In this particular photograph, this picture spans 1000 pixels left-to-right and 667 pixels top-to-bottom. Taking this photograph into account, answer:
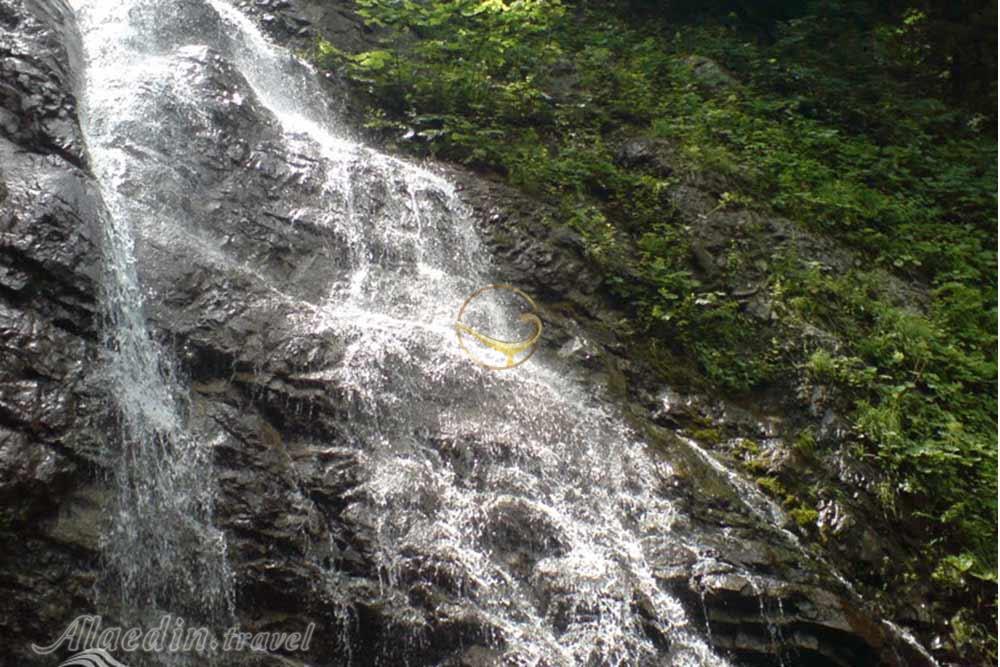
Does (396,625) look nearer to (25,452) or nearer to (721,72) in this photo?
(25,452)

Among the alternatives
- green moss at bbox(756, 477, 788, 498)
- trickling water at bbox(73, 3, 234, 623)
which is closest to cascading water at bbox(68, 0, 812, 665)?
trickling water at bbox(73, 3, 234, 623)

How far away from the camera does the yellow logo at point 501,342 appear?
5.91 m

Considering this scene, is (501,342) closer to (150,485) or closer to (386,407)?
(386,407)

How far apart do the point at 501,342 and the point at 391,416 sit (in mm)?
1501

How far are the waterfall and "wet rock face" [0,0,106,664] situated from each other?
19 cm

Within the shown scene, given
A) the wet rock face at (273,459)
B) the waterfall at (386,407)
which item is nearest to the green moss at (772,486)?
the wet rock face at (273,459)

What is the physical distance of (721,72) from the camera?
34.4 feet

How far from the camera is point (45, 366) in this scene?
13.6 ft

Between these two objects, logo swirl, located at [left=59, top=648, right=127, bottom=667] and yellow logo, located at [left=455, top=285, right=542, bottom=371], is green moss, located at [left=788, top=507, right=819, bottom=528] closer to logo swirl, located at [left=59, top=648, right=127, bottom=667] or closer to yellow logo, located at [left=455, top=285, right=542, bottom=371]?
yellow logo, located at [left=455, top=285, right=542, bottom=371]

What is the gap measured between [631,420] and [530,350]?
3.41 feet

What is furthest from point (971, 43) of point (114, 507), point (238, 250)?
point (114, 507)

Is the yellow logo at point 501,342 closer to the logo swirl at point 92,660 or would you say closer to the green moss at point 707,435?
the green moss at point 707,435

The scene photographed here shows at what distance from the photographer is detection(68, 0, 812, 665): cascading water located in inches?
165

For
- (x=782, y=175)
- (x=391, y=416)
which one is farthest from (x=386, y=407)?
(x=782, y=175)
